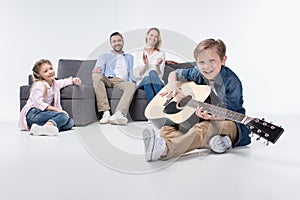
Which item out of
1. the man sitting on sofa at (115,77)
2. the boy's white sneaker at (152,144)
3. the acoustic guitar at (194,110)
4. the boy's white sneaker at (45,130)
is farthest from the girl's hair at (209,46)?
the man sitting on sofa at (115,77)

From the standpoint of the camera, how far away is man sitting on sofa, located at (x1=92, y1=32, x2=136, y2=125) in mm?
3223

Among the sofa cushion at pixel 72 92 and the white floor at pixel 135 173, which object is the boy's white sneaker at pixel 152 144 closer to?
the white floor at pixel 135 173

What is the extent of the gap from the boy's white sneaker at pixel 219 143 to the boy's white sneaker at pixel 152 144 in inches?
13.4

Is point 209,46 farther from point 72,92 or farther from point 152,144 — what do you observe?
point 72,92

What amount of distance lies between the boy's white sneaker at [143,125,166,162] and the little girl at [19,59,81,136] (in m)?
1.13

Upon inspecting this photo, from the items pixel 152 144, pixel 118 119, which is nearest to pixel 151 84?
pixel 118 119

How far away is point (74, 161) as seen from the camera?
166 centimetres

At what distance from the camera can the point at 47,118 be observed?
8.71 feet

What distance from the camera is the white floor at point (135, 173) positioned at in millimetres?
1169

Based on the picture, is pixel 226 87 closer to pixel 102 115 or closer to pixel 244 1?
pixel 102 115

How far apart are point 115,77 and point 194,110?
67.2 inches
